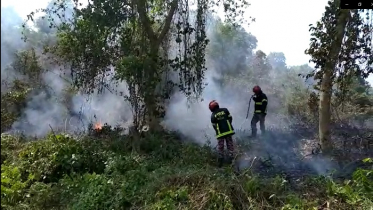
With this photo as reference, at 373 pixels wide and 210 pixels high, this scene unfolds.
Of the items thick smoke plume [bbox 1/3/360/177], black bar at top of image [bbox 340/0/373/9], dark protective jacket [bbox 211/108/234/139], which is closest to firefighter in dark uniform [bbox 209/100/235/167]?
dark protective jacket [bbox 211/108/234/139]

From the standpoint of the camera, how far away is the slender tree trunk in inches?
321

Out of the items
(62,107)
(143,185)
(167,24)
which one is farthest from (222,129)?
(62,107)

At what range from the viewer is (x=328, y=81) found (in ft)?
28.2

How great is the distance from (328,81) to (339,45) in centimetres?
80

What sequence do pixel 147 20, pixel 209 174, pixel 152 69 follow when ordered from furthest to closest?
1. pixel 147 20
2. pixel 152 69
3. pixel 209 174

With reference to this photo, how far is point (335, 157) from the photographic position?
27.9 feet

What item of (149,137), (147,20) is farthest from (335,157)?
(147,20)

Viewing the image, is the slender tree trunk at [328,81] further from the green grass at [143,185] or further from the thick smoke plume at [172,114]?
the green grass at [143,185]

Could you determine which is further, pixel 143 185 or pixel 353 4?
pixel 143 185

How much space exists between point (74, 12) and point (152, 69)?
242 cm

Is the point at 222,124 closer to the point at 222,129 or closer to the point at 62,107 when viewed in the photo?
the point at 222,129

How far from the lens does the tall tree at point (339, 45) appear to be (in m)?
8.02

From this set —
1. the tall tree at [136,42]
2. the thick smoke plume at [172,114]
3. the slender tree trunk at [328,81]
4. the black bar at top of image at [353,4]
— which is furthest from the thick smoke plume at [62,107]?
the black bar at top of image at [353,4]

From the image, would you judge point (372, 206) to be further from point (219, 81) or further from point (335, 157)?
point (219, 81)
